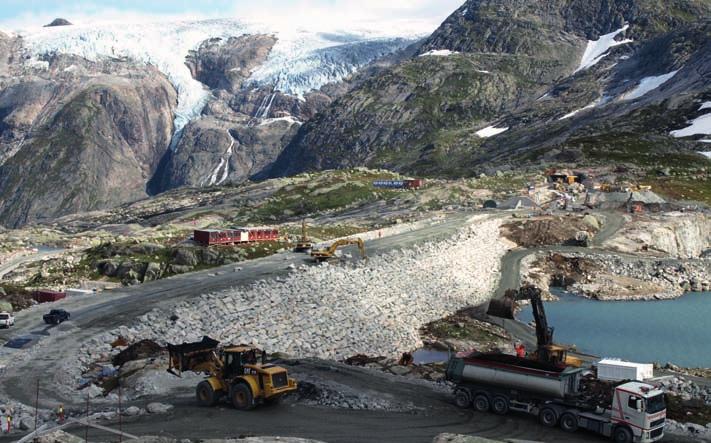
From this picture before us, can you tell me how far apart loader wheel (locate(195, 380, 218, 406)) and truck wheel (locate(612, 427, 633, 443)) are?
1648cm

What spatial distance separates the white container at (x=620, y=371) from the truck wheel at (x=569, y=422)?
10436mm

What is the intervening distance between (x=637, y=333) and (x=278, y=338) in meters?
32.6

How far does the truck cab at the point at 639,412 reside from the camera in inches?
1101

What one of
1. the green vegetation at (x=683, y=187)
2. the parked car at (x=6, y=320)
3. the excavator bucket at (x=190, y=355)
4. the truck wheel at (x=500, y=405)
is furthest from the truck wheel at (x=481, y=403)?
the green vegetation at (x=683, y=187)

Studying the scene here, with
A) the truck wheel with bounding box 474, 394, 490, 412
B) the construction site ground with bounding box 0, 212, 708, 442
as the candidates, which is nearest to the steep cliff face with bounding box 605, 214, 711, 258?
the construction site ground with bounding box 0, 212, 708, 442

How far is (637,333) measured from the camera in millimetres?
64188

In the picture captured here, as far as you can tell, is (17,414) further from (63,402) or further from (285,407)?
(285,407)

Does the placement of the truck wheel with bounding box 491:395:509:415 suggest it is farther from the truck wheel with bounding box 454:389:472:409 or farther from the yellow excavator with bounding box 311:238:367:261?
the yellow excavator with bounding box 311:238:367:261

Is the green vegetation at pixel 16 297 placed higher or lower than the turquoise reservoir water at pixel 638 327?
higher

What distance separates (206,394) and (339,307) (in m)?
28.3

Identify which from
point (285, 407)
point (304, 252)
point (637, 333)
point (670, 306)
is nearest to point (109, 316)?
point (285, 407)

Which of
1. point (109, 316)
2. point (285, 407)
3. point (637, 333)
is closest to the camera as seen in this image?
point (285, 407)

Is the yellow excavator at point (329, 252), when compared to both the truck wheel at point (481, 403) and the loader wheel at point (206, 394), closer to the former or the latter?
the loader wheel at point (206, 394)

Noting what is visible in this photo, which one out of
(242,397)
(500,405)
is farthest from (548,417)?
(242,397)
